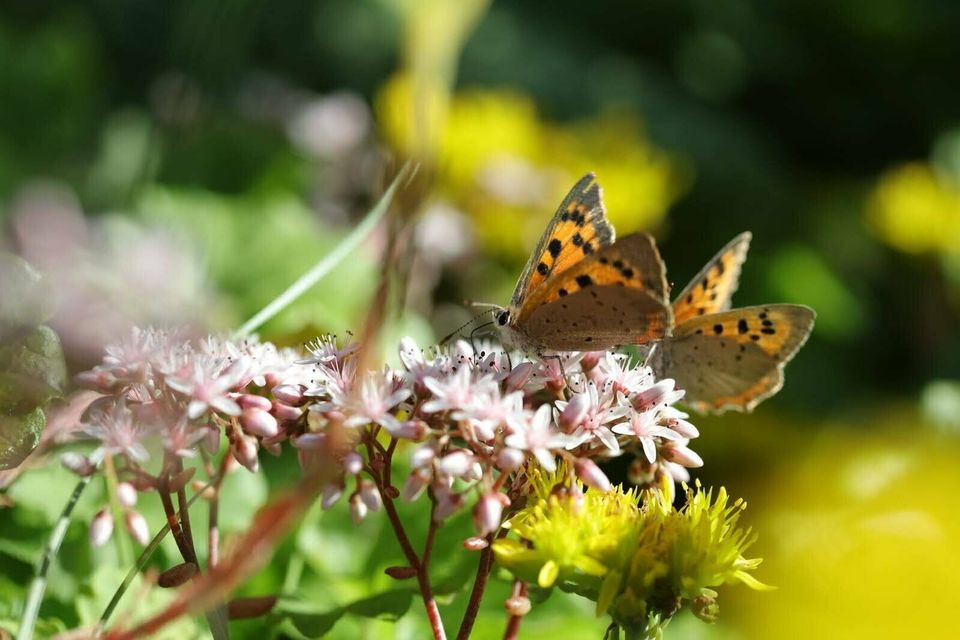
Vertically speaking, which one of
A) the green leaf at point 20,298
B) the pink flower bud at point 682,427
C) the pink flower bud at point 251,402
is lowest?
the pink flower bud at point 682,427

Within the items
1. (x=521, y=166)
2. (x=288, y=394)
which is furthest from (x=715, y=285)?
(x=521, y=166)

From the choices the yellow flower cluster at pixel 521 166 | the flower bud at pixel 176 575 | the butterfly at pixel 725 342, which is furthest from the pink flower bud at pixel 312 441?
the yellow flower cluster at pixel 521 166

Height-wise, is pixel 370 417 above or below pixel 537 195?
above

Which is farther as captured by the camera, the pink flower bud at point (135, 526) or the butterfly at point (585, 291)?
the butterfly at point (585, 291)

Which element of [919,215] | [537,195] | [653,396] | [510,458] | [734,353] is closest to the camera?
[510,458]

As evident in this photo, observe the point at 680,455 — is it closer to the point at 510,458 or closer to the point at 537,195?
the point at 510,458

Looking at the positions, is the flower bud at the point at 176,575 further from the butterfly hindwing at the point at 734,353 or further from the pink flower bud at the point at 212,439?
the butterfly hindwing at the point at 734,353
